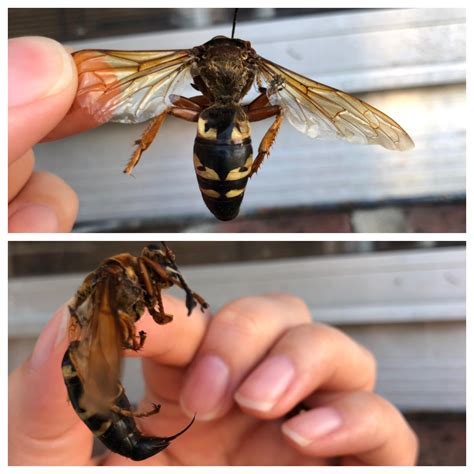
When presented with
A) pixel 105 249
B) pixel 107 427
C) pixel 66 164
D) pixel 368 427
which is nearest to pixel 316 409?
pixel 368 427

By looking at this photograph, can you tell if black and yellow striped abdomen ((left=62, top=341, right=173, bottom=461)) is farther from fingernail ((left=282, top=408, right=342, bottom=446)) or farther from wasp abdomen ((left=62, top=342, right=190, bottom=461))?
fingernail ((left=282, top=408, right=342, bottom=446))

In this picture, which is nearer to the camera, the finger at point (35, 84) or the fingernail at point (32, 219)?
the finger at point (35, 84)

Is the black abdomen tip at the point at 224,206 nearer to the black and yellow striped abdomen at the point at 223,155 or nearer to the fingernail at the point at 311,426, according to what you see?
the black and yellow striped abdomen at the point at 223,155

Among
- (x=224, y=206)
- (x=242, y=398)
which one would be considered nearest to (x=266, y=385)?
(x=242, y=398)

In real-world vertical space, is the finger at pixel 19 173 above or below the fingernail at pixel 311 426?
above

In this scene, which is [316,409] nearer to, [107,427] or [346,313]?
[107,427]

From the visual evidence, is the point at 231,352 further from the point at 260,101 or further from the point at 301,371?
the point at 260,101

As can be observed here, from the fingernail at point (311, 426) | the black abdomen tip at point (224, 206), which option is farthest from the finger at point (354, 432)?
the black abdomen tip at point (224, 206)
